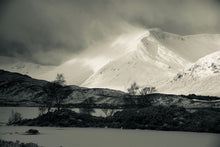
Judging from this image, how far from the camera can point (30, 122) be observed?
8638 cm

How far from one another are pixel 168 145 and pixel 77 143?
522 inches

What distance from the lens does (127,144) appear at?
174 ft

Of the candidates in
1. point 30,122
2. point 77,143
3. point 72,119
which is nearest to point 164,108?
point 72,119

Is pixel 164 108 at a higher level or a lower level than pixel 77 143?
higher

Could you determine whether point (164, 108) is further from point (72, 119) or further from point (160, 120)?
point (72, 119)

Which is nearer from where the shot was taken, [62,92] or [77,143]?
[77,143]

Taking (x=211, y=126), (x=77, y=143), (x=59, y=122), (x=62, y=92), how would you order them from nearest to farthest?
(x=77, y=143), (x=211, y=126), (x=59, y=122), (x=62, y=92)

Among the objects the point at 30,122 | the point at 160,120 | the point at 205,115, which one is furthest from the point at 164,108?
the point at 30,122

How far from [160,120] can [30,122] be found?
101ft

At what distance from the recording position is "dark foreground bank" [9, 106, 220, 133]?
80.9 meters

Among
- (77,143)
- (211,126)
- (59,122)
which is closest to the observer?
(77,143)

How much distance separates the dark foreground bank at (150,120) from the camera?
3184 inches

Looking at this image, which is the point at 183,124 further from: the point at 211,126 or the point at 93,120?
the point at 93,120

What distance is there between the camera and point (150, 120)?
8438 cm
